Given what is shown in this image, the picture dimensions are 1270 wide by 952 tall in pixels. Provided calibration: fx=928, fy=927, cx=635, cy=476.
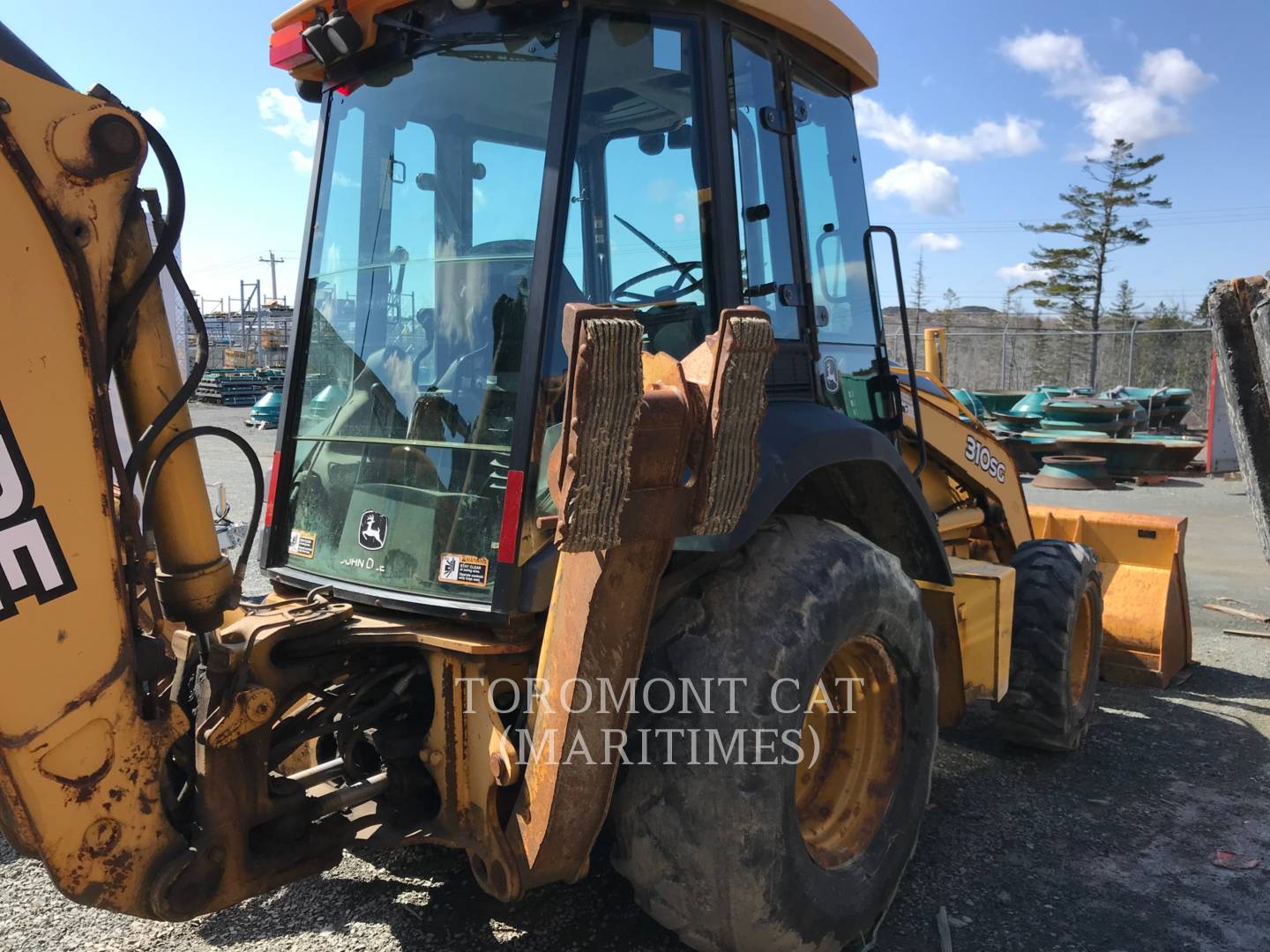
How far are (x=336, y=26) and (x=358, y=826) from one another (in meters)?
2.08

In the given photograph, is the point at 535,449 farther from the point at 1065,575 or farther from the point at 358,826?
the point at 1065,575

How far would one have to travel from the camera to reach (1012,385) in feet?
84.4

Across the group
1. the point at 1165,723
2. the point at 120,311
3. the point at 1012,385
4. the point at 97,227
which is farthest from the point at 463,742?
the point at 1012,385

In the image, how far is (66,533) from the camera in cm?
181

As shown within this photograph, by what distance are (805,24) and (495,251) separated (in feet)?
4.26

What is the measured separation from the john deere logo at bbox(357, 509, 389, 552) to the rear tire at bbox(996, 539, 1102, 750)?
287 cm

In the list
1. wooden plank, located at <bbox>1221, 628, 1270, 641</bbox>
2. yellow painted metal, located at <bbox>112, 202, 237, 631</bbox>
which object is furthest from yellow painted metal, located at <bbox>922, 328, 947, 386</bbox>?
yellow painted metal, located at <bbox>112, 202, 237, 631</bbox>

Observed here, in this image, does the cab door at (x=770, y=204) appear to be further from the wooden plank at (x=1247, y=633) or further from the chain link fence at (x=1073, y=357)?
the chain link fence at (x=1073, y=357)

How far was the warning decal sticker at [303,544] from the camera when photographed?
106 inches

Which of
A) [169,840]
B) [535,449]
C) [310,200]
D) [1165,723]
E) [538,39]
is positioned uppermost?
[538,39]

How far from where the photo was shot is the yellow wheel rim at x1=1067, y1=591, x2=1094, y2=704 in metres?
4.38

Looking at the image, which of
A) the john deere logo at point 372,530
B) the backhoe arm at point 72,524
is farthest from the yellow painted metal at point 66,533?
the john deere logo at point 372,530

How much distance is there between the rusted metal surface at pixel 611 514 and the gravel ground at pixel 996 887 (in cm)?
81

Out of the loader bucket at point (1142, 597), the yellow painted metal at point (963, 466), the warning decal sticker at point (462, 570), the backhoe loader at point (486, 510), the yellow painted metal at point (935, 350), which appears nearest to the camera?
the backhoe loader at point (486, 510)
